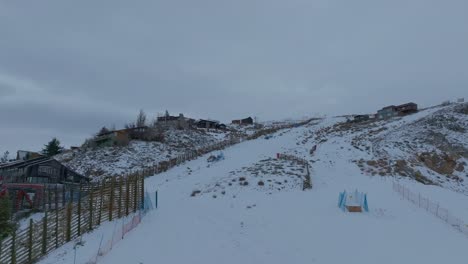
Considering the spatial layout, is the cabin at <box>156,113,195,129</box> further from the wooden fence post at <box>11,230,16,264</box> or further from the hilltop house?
the wooden fence post at <box>11,230,16,264</box>

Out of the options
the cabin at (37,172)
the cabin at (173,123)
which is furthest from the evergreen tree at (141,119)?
the cabin at (37,172)

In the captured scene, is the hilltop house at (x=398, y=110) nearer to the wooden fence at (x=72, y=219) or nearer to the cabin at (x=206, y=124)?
the cabin at (x=206, y=124)

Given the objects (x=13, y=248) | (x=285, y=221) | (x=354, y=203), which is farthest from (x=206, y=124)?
(x=13, y=248)

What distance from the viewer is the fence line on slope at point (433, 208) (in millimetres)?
17402

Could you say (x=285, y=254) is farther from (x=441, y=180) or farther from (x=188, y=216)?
(x=441, y=180)

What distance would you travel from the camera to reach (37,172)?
33625 millimetres

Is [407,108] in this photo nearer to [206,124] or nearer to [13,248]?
[206,124]

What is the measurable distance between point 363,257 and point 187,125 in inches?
2386

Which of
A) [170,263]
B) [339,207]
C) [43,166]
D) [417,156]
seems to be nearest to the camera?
[170,263]

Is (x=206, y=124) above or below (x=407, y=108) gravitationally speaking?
below

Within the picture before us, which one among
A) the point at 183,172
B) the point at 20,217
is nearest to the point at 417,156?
the point at 183,172

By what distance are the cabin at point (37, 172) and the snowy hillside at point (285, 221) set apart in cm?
935

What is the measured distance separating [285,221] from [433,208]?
10.0 meters

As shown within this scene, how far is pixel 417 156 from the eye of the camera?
36906 millimetres
